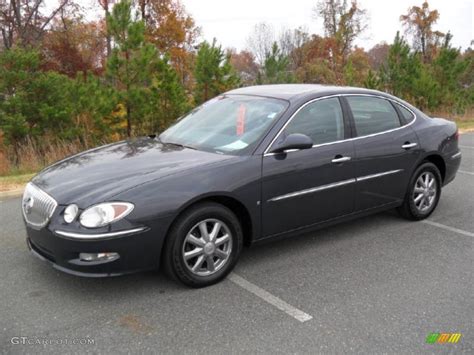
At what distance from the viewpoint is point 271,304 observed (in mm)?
3357

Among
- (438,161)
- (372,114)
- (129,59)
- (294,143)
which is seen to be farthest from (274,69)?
(294,143)

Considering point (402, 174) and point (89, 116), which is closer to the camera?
point (402, 174)

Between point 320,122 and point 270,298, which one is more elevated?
point 320,122

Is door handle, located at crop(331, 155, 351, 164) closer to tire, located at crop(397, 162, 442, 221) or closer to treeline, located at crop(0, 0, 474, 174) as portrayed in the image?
tire, located at crop(397, 162, 442, 221)

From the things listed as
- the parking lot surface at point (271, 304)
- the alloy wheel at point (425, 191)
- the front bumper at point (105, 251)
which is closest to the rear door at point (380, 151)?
the alloy wheel at point (425, 191)

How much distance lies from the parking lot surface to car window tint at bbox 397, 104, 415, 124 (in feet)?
4.59

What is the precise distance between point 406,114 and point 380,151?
76 cm

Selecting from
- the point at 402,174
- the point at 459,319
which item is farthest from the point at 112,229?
the point at 402,174

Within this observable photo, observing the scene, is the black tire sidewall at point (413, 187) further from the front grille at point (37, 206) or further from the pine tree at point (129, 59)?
the pine tree at point (129, 59)

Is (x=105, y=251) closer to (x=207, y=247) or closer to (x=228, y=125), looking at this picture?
Answer: (x=207, y=247)

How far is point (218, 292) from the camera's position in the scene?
3551 mm

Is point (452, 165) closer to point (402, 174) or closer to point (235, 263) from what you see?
point (402, 174)

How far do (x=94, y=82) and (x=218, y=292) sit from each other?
8480mm

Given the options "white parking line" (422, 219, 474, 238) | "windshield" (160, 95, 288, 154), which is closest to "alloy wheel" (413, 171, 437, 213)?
"white parking line" (422, 219, 474, 238)
